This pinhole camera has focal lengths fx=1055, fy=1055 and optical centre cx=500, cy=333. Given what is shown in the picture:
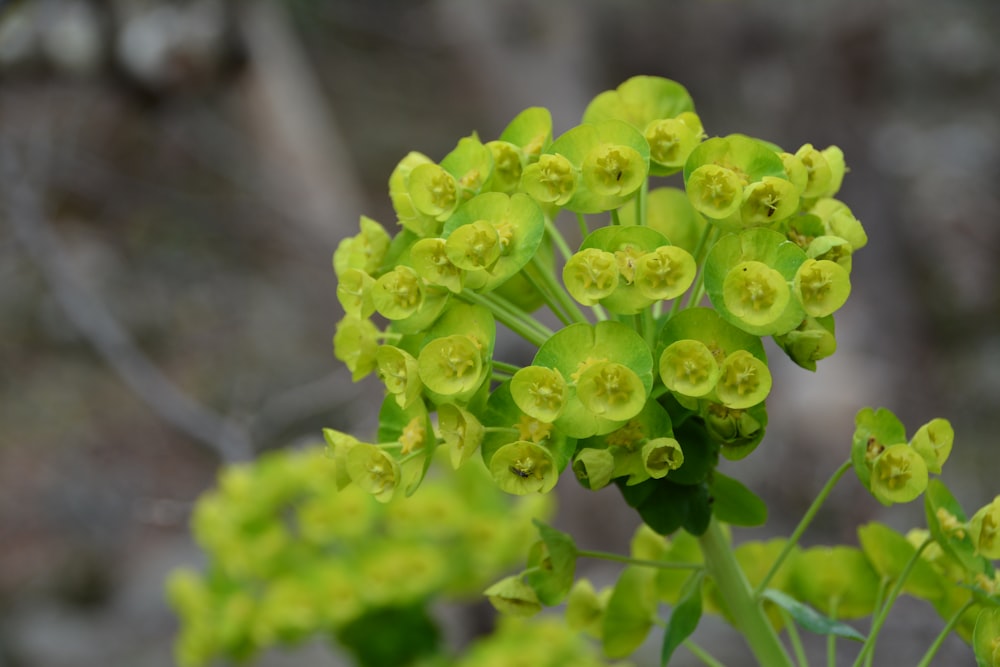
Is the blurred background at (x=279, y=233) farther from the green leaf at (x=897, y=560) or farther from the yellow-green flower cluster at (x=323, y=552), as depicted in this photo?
the green leaf at (x=897, y=560)

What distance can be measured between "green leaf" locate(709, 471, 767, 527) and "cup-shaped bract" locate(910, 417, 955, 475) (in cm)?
13

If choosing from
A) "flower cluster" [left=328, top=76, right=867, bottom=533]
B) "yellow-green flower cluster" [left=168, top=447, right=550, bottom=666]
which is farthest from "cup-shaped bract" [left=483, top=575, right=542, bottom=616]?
"yellow-green flower cluster" [left=168, top=447, right=550, bottom=666]

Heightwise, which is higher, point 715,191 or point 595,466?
point 715,191

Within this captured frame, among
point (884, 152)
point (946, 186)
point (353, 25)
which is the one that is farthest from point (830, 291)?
point (353, 25)

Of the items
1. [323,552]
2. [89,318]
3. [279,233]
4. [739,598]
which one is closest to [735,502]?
[739,598]

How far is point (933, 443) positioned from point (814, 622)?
0.15 m

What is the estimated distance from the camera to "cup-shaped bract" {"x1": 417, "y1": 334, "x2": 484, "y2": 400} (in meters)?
0.71

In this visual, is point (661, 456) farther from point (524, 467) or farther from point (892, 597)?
point (892, 597)

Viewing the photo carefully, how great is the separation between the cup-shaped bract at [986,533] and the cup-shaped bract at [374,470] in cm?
42

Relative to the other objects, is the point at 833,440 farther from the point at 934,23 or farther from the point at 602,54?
the point at 934,23

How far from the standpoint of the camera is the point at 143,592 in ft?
15.2

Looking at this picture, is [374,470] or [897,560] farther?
[897,560]

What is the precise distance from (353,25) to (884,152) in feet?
10.7

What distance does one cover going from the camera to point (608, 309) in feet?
2.43
